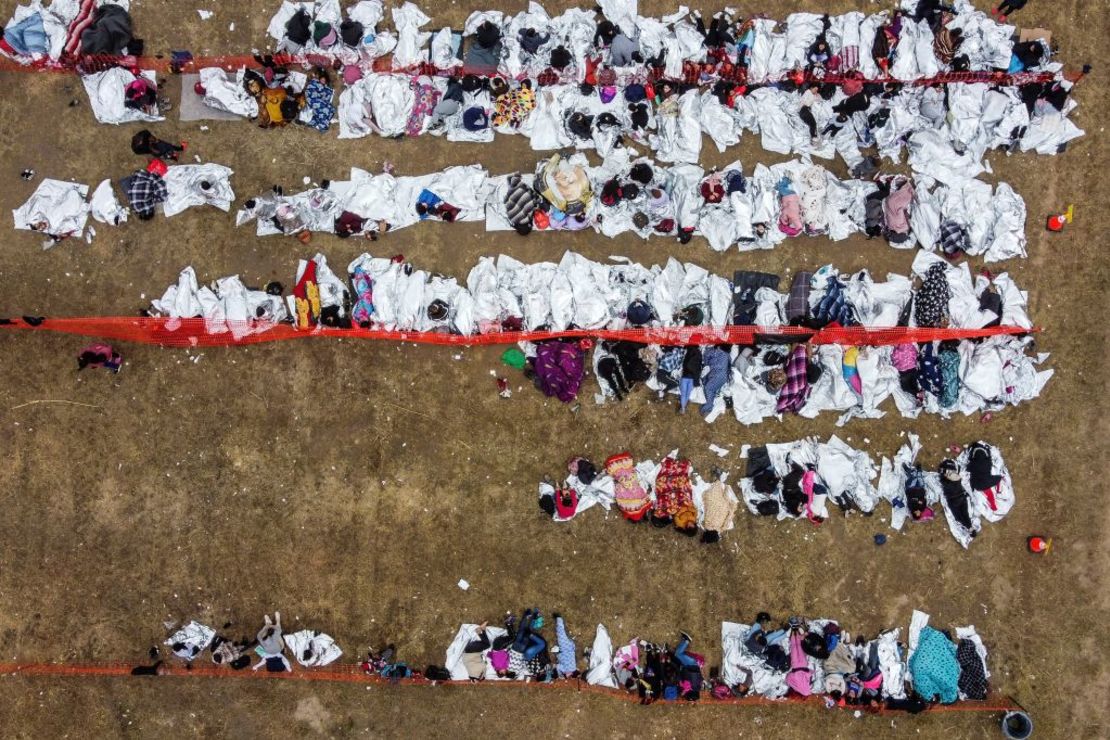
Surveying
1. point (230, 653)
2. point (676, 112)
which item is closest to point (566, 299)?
point (676, 112)

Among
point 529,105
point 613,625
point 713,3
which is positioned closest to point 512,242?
point 529,105

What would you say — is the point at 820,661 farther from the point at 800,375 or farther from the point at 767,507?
the point at 800,375

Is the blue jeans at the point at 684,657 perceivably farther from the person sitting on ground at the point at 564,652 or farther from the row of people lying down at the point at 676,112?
the row of people lying down at the point at 676,112

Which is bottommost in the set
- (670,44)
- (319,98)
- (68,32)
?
(319,98)

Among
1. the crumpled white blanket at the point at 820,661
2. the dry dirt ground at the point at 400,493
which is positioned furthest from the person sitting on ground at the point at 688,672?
the crumpled white blanket at the point at 820,661

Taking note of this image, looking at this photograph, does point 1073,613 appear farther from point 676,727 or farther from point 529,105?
point 529,105

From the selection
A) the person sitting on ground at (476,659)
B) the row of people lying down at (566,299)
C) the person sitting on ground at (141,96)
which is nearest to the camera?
the person sitting on ground at (141,96)
